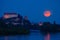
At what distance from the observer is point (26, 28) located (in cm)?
2033

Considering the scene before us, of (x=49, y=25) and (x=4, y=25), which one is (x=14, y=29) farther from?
(x=49, y=25)

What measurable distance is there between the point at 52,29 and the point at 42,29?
79 cm

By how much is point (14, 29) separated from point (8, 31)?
2.11 feet

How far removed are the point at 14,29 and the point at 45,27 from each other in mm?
2982

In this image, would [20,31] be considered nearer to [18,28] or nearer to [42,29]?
[18,28]

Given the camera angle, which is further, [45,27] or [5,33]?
[45,27]

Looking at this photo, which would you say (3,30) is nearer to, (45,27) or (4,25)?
(4,25)

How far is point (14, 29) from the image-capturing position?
19.3 metres

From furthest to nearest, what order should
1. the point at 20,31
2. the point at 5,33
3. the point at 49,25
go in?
the point at 49,25 < the point at 20,31 < the point at 5,33

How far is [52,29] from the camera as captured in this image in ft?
69.7

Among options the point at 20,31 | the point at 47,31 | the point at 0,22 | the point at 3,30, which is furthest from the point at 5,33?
the point at 47,31

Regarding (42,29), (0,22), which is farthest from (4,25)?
(42,29)

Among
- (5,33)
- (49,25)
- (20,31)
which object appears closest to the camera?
(5,33)

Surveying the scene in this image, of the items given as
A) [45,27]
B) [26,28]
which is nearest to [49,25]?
[45,27]
